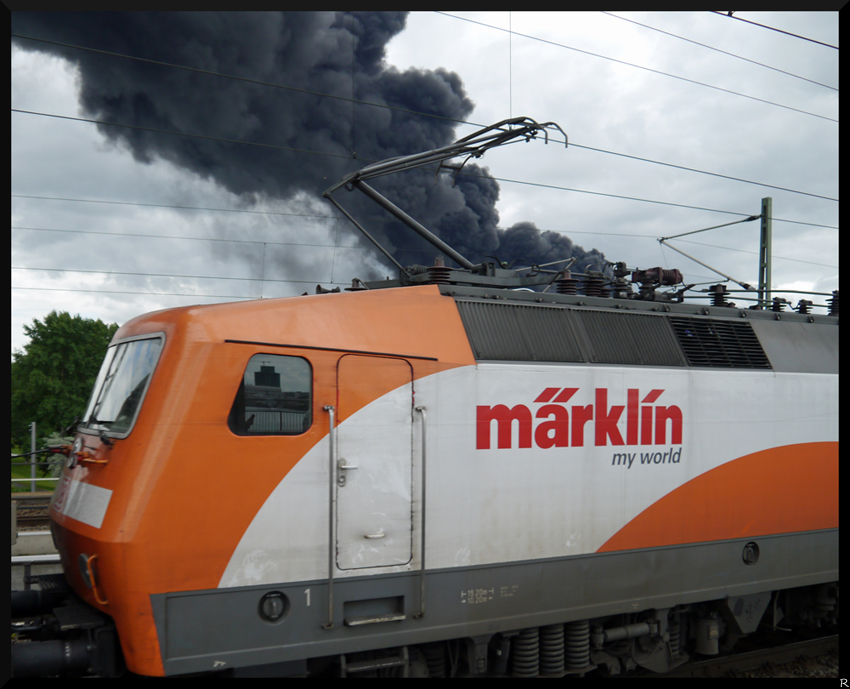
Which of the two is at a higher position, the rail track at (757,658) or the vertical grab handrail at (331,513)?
the vertical grab handrail at (331,513)

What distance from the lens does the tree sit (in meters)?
41.2

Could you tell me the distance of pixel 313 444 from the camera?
16.6 feet

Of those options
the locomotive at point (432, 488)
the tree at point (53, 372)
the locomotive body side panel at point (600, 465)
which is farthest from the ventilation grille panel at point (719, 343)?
the tree at point (53, 372)

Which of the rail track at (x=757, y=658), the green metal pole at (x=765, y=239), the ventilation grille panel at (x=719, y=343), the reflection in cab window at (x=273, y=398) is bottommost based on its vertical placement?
the rail track at (x=757, y=658)

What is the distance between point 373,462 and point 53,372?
4510 centimetres

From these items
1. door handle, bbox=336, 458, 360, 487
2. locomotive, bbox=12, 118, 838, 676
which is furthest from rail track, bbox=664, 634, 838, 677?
door handle, bbox=336, 458, 360, 487

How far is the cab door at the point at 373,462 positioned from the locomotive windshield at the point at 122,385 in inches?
59.0

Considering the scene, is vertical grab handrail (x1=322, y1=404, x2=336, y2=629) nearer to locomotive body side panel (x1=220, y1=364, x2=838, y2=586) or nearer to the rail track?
locomotive body side panel (x1=220, y1=364, x2=838, y2=586)

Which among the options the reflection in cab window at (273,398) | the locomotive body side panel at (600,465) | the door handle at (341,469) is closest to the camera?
the reflection in cab window at (273,398)

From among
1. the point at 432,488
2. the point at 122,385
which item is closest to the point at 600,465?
the point at 432,488

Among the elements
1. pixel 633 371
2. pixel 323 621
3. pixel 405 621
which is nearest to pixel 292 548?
pixel 323 621

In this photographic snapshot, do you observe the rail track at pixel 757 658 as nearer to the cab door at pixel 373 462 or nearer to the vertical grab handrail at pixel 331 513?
the cab door at pixel 373 462

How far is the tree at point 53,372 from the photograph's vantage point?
135 ft

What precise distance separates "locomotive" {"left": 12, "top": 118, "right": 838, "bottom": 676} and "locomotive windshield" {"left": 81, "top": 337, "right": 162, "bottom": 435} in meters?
0.04
